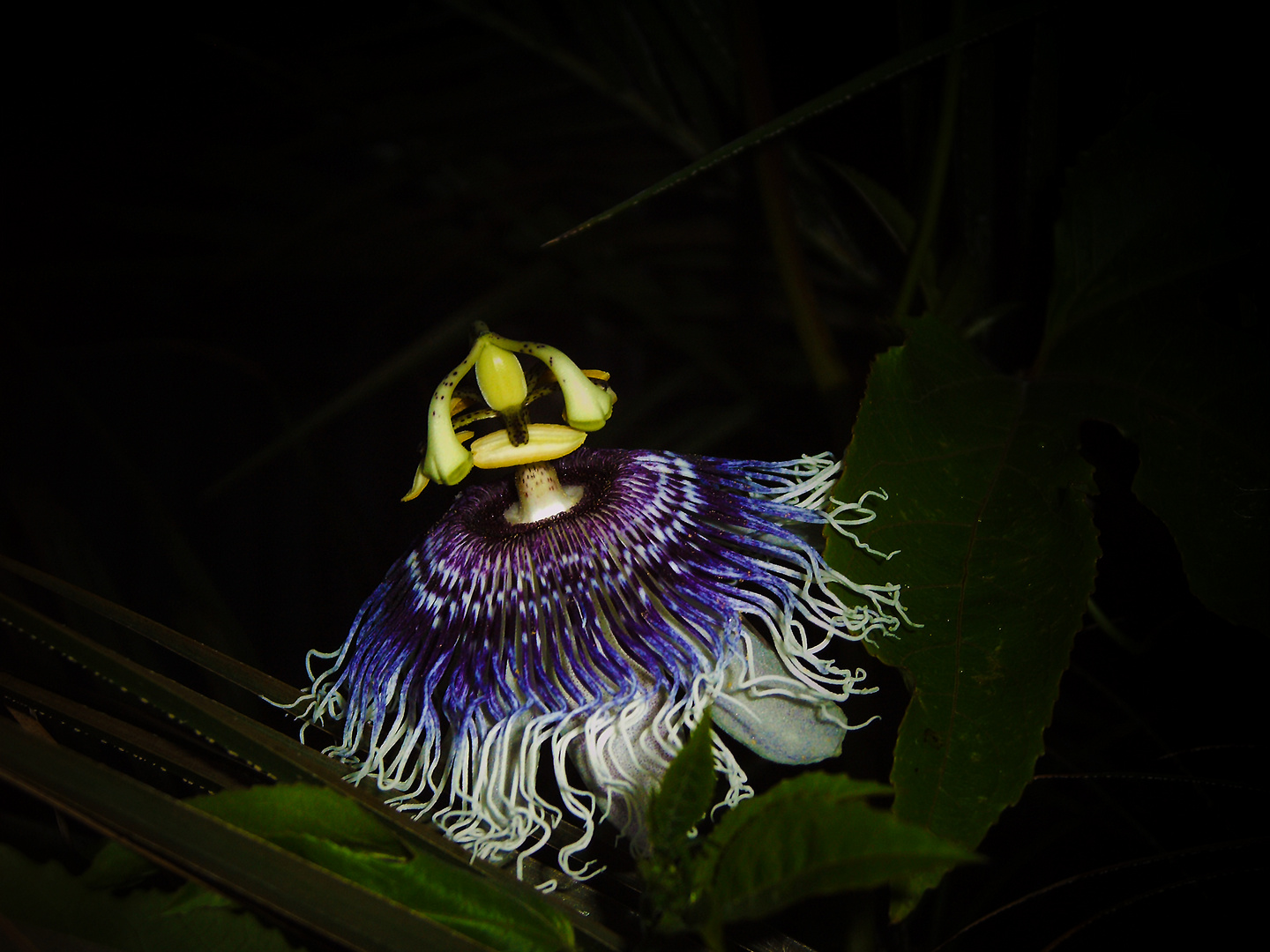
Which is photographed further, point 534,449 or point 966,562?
point 534,449

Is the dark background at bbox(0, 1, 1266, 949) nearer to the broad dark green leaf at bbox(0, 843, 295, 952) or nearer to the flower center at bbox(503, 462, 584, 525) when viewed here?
the flower center at bbox(503, 462, 584, 525)

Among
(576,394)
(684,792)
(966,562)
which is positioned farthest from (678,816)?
(576,394)

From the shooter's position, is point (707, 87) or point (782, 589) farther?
point (707, 87)

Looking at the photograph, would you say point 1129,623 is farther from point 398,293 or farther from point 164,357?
point 164,357

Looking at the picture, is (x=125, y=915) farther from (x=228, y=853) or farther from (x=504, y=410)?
(x=504, y=410)

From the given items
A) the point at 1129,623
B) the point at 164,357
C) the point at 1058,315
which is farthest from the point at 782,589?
the point at 164,357

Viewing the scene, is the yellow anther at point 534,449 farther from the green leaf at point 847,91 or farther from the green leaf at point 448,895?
the green leaf at point 448,895
